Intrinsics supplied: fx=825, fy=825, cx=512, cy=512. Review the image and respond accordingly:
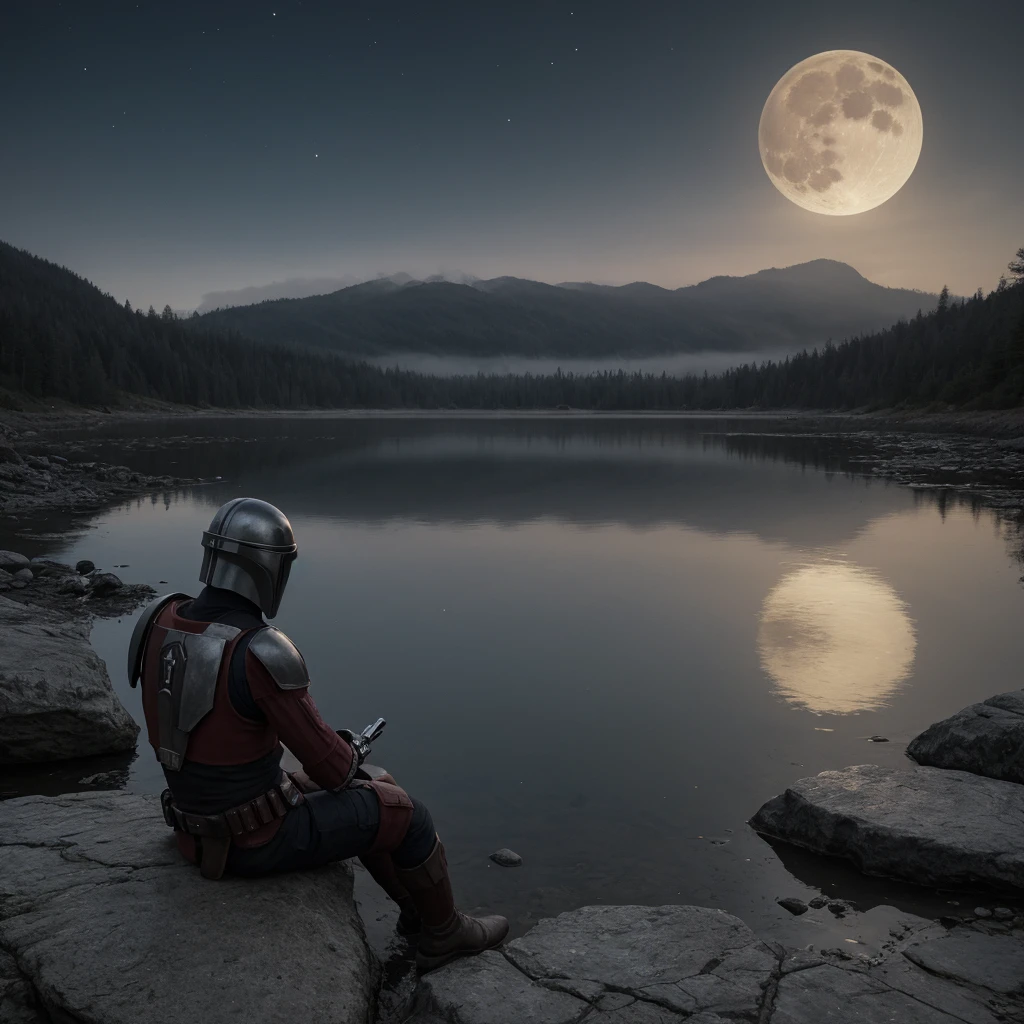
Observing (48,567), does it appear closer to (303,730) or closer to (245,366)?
(303,730)

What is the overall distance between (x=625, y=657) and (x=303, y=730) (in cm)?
823

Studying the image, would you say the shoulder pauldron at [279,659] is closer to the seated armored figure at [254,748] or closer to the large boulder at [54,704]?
the seated armored figure at [254,748]

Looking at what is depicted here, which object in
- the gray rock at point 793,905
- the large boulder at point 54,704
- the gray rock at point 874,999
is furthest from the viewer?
the large boulder at point 54,704

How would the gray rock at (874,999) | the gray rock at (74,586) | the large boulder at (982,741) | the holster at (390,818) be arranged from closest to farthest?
the gray rock at (874,999), the holster at (390,818), the large boulder at (982,741), the gray rock at (74,586)

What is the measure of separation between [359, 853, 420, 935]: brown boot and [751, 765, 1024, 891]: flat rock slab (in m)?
3.20

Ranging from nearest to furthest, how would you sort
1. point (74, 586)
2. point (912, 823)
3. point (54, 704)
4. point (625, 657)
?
point (912, 823) → point (54, 704) → point (625, 657) → point (74, 586)

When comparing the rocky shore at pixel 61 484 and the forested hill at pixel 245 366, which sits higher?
the forested hill at pixel 245 366

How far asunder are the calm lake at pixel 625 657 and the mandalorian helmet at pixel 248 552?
2.94m

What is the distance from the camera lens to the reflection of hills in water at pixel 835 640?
10.6 metres

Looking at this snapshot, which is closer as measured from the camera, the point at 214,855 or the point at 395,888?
the point at 214,855

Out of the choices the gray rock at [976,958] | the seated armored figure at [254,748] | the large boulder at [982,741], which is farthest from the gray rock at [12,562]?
the gray rock at [976,958]

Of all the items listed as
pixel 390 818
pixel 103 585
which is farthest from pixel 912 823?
pixel 103 585

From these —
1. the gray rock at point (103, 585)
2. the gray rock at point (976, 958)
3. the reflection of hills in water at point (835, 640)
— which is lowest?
the reflection of hills in water at point (835, 640)

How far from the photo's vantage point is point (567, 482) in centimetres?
3966
